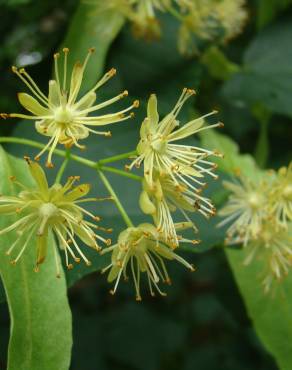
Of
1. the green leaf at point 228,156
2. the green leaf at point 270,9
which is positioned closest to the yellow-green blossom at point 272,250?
the green leaf at point 228,156

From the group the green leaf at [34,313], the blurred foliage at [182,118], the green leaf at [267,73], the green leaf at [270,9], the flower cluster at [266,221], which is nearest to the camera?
the green leaf at [34,313]

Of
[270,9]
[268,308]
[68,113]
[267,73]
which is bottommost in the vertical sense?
[268,308]

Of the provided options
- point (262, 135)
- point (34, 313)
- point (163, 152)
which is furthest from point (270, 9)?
point (34, 313)

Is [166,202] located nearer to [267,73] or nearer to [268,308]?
[268,308]

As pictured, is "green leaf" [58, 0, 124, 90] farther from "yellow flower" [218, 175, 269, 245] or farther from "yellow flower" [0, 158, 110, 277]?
"yellow flower" [0, 158, 110, 277]

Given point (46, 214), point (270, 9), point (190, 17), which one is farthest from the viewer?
point (270, 9)

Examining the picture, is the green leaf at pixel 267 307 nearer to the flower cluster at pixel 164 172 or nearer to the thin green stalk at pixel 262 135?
the flower cluster at pixel 164 172

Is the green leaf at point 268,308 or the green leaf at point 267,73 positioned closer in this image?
the green leaf at point 268,308
